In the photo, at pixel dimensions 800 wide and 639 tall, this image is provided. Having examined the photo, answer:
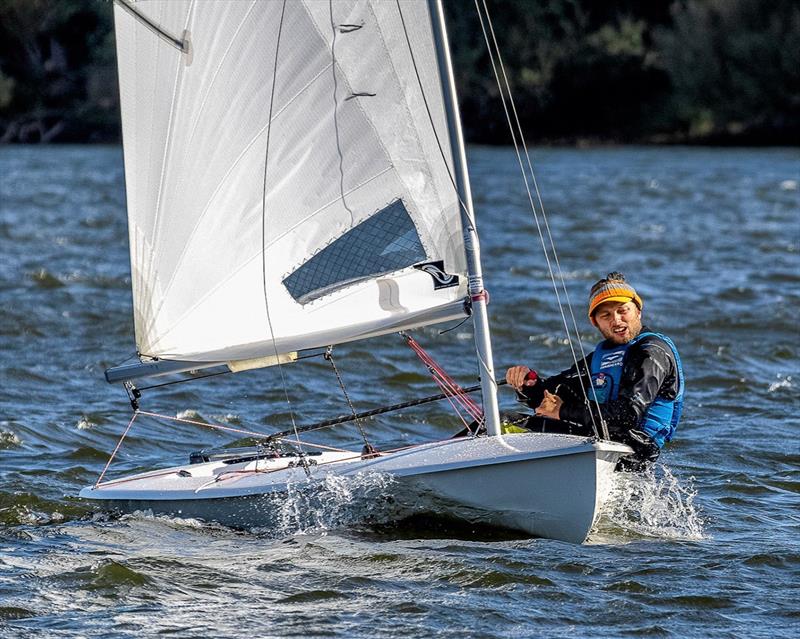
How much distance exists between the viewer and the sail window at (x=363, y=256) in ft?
21.0

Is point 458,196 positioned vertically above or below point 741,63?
below

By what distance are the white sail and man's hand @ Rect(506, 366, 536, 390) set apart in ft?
1.31

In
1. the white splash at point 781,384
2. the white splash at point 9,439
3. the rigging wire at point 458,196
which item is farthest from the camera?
the white splash at point 781,384

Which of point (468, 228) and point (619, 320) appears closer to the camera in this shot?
point (468, 228)

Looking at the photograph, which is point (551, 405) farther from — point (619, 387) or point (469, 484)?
point (469, 484)

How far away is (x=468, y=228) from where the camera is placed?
6.21 meters

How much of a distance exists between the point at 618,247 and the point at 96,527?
508 inches

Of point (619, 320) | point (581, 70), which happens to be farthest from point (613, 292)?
point (581, 70)

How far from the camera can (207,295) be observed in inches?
262

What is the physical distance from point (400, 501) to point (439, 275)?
3.36 feet

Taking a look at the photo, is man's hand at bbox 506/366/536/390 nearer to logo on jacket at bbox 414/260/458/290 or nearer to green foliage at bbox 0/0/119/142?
logo on jacket at bbox 414/260/458/290

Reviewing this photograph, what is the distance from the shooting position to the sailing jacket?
618 centimetres

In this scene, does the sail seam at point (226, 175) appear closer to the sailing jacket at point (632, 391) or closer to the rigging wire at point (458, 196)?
the rigging wire at point (458, 196)

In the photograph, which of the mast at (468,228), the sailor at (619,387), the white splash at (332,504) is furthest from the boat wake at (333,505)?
the sailor at (619,387)
